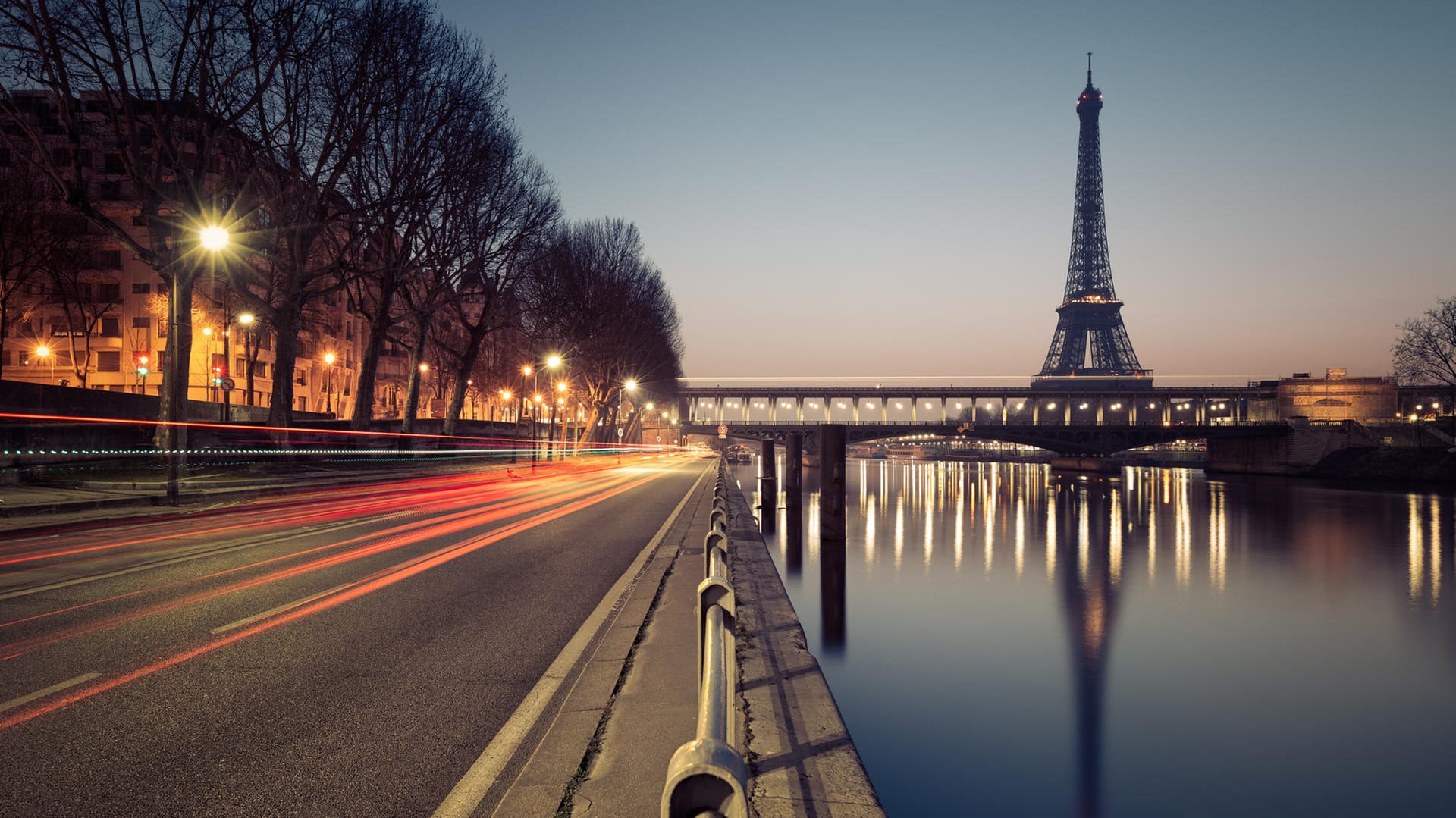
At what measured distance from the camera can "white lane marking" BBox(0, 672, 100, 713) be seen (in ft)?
16.7

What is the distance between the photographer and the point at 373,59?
2881cm

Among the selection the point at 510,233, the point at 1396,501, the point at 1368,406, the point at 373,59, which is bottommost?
the point at 1396,501

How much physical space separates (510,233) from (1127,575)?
3216 centimetres

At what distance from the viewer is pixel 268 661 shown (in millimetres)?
6180

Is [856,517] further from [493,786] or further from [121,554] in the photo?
[493,786]

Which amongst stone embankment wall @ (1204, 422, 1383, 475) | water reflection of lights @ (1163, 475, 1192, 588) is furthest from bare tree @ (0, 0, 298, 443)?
stone embankment wall @ (1204, 422, 1383, 475)

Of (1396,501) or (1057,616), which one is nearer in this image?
(1057,616)

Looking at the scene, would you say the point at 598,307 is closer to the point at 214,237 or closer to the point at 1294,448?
the point at 214,237

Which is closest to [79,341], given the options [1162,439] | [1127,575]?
[1127,575]

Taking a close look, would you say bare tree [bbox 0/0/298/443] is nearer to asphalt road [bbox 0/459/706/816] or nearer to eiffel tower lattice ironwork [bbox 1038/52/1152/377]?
asphalt road [bbox 0/459/706/816]

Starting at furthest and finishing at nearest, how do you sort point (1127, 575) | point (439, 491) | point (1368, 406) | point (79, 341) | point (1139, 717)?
point (1368, 406), point (79, 341), point (439, 491), point (1127, 575), point (1139, 717)

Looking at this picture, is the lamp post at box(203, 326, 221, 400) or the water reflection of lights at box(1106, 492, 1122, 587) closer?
the water reflection of lights at box(1106, 492, 1122, 587)

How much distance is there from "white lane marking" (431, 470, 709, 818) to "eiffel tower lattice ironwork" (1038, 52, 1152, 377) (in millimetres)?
165482

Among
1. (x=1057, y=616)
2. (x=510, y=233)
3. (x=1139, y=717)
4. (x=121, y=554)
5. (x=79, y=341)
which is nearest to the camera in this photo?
(x=1139, y=717)
